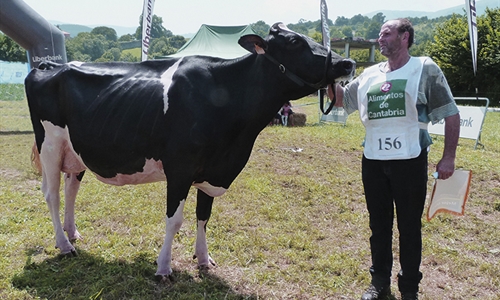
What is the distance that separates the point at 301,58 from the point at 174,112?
1.15 meters

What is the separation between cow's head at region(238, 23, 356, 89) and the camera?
3.11m

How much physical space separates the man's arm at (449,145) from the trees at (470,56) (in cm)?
2840

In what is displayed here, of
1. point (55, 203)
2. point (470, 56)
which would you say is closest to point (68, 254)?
point (55, 203)

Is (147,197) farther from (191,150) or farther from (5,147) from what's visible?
(5,147)

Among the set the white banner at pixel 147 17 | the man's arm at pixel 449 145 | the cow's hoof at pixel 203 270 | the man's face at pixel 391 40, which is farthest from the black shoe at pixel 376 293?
the white banner at pixel 147 17

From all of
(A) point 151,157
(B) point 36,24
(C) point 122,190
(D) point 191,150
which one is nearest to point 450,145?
(D) point 191,150

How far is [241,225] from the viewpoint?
16.3 feet

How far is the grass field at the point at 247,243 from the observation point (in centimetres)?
355

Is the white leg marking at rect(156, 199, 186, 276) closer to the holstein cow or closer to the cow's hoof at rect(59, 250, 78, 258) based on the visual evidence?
the holstein cow

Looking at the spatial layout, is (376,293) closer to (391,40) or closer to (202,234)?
(202,234)

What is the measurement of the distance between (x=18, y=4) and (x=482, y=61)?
29.6 metres

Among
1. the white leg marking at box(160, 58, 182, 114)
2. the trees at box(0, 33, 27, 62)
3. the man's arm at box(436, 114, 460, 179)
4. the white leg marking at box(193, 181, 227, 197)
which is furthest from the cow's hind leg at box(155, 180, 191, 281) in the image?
the trees at box(0, 33, 27, 62)

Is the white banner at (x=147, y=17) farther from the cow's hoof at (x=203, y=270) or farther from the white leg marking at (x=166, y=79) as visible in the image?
the cow's hoof at (x=203, y=270)

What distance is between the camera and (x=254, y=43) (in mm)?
3283
